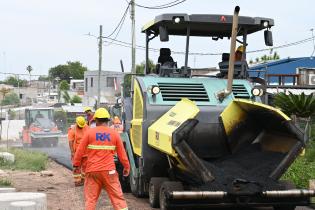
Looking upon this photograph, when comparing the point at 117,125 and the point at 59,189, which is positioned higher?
the point at 117,125

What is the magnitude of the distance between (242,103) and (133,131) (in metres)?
2.29

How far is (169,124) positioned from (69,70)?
102 metres

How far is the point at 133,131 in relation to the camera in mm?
9453

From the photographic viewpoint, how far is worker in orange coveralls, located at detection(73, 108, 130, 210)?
7109mm

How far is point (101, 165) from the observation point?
7.11m

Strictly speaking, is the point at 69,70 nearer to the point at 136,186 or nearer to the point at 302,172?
the point at 302,172

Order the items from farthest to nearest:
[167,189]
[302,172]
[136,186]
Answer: [302,172] → [136,186] → [167,189]

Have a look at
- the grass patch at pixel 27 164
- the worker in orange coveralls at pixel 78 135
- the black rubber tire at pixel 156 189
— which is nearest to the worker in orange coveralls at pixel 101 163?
the black rubber tire at pixel 156 189

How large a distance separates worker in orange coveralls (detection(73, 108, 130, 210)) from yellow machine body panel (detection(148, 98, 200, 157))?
637mm

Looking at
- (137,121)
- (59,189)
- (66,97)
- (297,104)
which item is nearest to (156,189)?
(137,121)

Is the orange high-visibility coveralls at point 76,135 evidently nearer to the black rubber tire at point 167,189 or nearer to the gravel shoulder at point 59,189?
the gravel shoulder at point 59,189

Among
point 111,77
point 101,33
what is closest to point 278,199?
point 101,33

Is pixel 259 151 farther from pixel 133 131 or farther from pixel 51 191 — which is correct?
pixel 51 191

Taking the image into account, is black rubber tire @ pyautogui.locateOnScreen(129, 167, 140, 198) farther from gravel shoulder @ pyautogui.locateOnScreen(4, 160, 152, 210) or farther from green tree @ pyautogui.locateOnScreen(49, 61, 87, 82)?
green tree @ pyautogui.locateOnScreen(49, 61, 87, 82)
